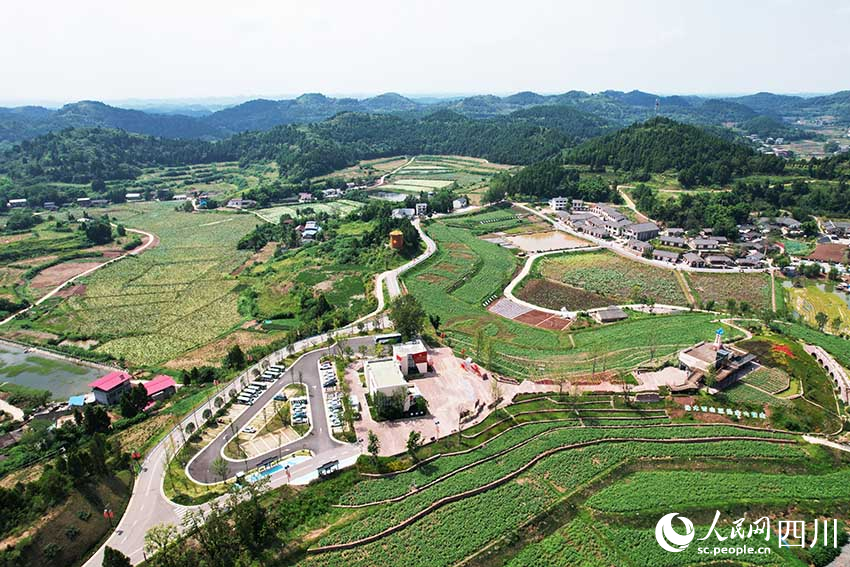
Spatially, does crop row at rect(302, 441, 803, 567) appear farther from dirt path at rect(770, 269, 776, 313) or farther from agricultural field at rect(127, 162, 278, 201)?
agricultural field at rect(127, 162, 278, 201)

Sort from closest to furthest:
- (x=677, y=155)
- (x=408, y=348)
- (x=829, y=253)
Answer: (x=408, y=348) < (x=829, y=253) < (x=677, y=155)

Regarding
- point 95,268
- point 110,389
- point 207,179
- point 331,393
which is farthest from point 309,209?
point 331,393

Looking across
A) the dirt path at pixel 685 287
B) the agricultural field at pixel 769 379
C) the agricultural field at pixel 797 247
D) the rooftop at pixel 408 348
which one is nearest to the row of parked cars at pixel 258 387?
the rooftop at pixel 408 348

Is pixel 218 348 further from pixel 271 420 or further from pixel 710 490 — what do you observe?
pixel 710 490

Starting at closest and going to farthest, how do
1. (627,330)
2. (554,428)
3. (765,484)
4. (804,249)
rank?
(765,484) < (554,428) < (627,330) < (804,249)

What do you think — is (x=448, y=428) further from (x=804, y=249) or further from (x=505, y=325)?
(x=804, y=249)

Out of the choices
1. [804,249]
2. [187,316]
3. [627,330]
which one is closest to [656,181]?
[804,249]
